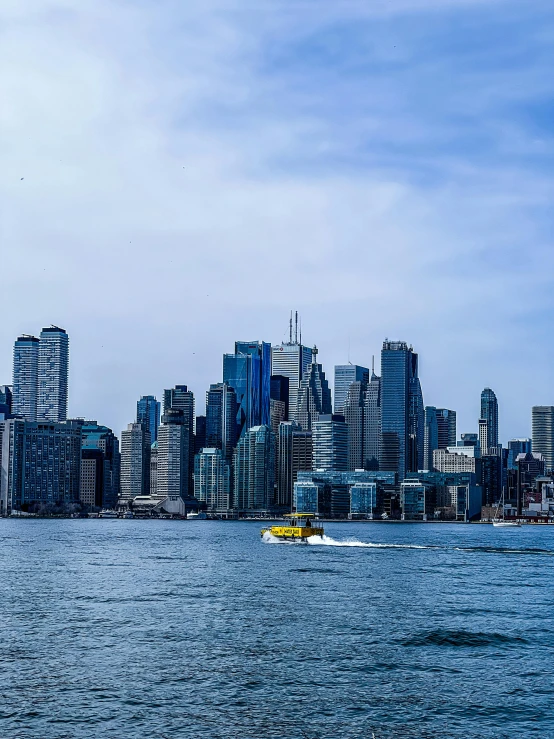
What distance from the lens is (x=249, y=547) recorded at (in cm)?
18550

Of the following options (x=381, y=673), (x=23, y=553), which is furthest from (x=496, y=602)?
(x=23, y=553)

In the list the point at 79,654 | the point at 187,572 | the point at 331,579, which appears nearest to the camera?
the point at 79,654

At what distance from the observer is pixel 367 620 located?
2968 inches

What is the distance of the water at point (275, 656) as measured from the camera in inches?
1770

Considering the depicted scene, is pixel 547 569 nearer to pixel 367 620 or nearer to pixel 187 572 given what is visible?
pixel 187 572

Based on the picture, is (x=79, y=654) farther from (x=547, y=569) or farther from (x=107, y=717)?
(x=547, y=569)

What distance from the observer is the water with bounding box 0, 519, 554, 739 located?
45.0 metres

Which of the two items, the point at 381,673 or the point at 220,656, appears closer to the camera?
the point at 381,673

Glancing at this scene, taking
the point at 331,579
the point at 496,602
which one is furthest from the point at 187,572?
the point at 496,602

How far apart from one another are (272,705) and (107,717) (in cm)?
770

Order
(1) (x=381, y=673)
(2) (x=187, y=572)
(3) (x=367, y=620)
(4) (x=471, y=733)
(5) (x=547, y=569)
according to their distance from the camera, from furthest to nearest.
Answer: (5) (x=547, y=569) < (2) (x=187, y=572) < (3) (x=367, y=620) < (1) (x=381, y=673) < (4) (x=471, y=733)

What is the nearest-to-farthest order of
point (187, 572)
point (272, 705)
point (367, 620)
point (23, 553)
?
point (272, 705) < point (367, 620) < point (187, 572) < point (23, 553)

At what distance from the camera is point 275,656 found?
60000 millimetres

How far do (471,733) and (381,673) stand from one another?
40.2ft
